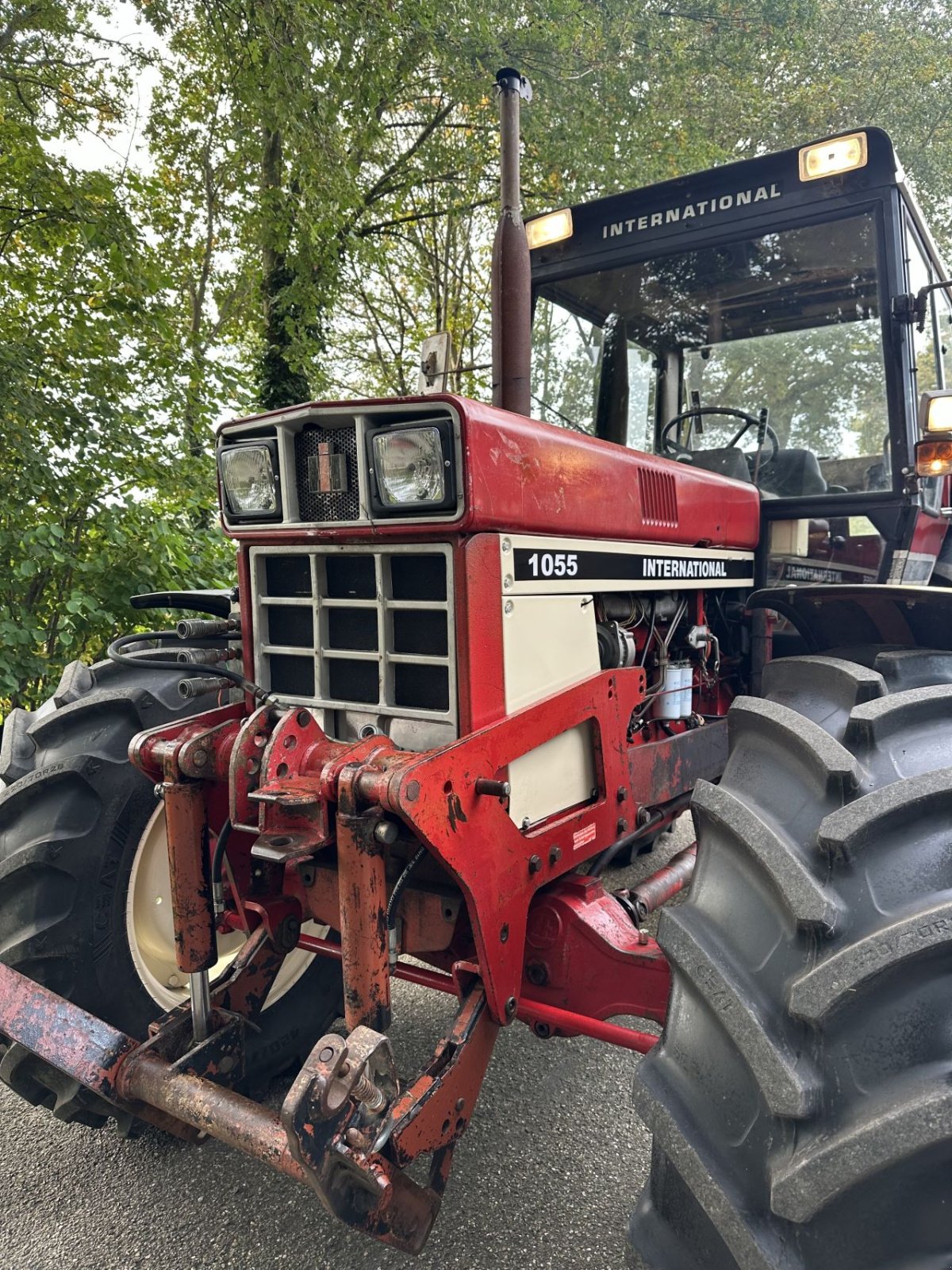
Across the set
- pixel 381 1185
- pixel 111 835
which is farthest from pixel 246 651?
pixel 381 1185

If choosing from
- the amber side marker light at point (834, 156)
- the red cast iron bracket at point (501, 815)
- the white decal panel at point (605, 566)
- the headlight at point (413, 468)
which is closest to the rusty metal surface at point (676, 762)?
the red cast iron bracket at point (501, 815)

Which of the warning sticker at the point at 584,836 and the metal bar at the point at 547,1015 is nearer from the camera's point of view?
the metal bar at the point at 547,1015

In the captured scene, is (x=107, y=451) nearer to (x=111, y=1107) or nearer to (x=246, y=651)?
(x=246, y=651)

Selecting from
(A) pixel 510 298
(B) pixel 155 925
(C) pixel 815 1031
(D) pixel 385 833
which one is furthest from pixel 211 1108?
(A) pixel 510 298

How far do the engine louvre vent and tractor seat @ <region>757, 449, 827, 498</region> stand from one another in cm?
76

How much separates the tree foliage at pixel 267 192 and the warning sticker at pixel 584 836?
5.75 feet

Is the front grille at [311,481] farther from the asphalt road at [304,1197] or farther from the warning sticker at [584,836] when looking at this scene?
the asphalt road at [304,1197]

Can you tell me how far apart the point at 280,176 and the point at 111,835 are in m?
7.37

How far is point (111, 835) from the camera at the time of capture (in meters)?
2.16

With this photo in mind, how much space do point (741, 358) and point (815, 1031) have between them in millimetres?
2637

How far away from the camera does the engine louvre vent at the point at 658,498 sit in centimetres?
233

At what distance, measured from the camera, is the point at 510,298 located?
2.53 m

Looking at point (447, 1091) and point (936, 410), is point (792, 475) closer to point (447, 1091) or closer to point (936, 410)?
point (936, 410)

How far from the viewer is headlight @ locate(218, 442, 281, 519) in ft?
6.31
